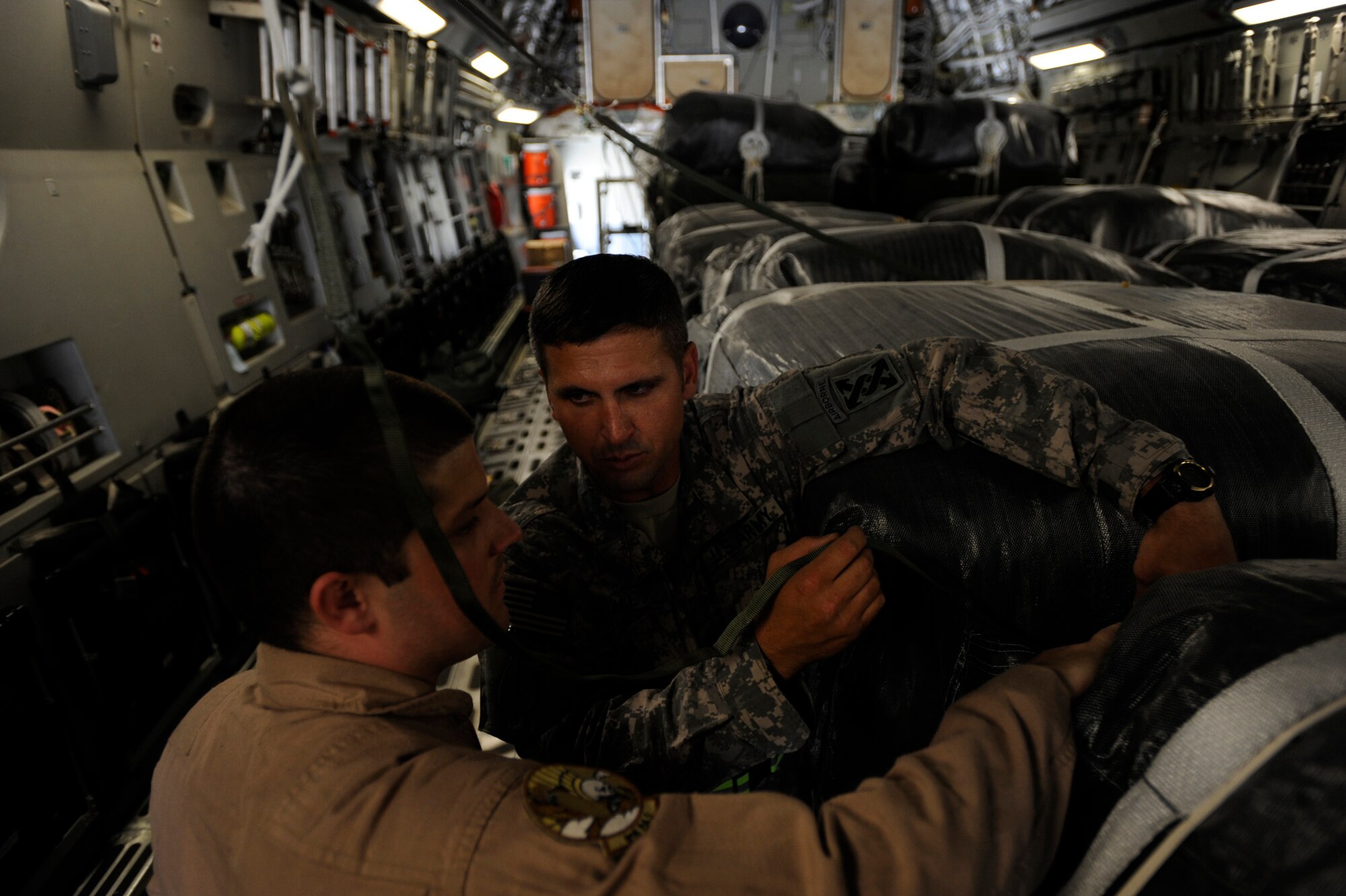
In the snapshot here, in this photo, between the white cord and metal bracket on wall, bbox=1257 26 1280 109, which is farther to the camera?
metal bracket on wall, bbox=1257 26 1280 109

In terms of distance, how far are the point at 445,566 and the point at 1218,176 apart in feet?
20.4

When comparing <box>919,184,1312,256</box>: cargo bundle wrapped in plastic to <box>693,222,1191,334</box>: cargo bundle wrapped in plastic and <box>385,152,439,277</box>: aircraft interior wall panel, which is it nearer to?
<box>693,222,1191,334</box>: cargo bundle wrapped in plastic

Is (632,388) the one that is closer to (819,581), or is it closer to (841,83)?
(819,581)

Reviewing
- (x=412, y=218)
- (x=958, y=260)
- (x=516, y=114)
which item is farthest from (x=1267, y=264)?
(x=516, y=114)

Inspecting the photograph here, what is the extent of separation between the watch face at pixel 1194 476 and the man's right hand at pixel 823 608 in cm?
51

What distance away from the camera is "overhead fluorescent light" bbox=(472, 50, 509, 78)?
6614mm

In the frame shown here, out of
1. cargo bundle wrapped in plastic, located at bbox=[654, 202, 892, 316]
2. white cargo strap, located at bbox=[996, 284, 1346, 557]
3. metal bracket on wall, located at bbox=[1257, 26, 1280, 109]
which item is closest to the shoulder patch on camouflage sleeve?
white cargo strap, located at bbox=[996, 284, 1346, 557]

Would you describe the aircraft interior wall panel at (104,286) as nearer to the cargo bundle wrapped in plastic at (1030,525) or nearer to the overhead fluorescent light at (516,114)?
the cargo bundle wrapped in plastic at (1030,525)

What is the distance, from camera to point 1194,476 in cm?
101

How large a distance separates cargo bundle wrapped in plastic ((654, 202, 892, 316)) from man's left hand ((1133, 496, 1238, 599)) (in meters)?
1.99

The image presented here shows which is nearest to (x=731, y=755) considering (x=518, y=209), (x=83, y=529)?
(x=83, y=529)

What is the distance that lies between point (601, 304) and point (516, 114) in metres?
9.03

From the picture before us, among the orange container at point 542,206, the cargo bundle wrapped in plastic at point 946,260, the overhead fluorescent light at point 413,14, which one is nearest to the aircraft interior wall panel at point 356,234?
the overhead fluorescent light at point 413,14

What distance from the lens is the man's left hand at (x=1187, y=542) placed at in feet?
3.27
